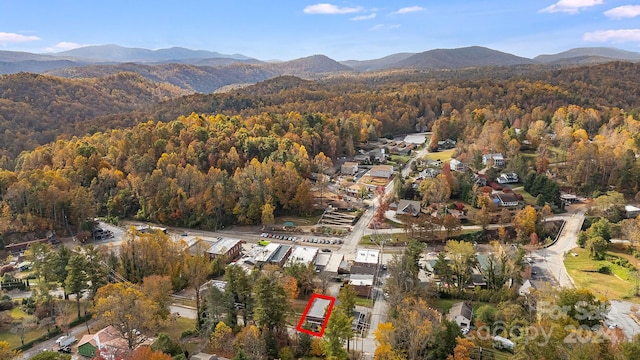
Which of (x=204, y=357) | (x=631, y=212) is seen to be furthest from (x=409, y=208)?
(x=204, y=357)

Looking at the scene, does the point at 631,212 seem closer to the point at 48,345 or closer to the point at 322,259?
the point at 322,259

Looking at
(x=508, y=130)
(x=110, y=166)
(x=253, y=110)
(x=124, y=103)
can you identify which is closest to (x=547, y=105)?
(x=508, y=130)

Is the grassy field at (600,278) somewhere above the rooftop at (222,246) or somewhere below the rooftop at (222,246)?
below

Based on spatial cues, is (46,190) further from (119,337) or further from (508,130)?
(508,130)

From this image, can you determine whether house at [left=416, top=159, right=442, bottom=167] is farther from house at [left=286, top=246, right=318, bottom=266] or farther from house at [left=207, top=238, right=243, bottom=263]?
house at [left=207, top=238, right=243, bottom=263]

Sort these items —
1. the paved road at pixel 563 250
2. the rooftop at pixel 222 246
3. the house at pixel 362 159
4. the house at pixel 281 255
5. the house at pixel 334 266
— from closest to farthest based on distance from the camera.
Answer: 1. the house at pixel 334 266
2. the paved road at pixel 563 250
3. the house at pixel 281 255
4. the rooftop at pixel 222 246
5. the house at pixel 362 159

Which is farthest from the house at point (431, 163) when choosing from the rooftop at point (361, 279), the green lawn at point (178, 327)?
the green lawn at point (178, 327)

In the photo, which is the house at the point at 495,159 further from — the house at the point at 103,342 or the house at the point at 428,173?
the house at the point at 103,342

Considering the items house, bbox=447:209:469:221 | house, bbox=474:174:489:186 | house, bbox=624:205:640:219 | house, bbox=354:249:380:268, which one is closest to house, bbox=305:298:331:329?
house, bbox=354:249:380:268

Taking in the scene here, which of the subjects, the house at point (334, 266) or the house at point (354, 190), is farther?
the house at point (354, 190)
